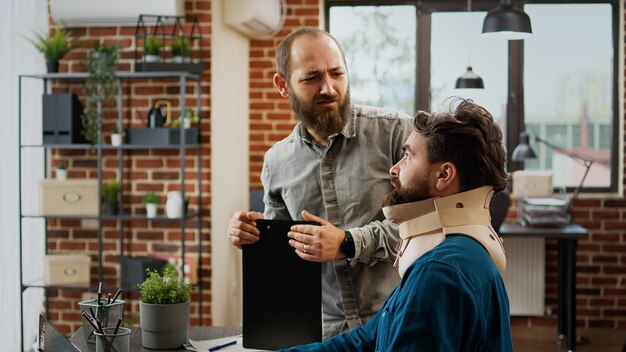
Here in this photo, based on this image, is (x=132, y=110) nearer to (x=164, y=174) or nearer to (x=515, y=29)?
(x=164, y=174)

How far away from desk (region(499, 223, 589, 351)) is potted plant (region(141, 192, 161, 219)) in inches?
81.6

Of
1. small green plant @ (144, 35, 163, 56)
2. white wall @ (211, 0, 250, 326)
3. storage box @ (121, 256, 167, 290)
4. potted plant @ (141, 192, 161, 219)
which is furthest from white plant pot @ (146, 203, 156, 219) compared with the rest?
small green plant @ (144, 35, 163, 56)

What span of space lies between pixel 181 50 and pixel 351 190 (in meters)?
2.53

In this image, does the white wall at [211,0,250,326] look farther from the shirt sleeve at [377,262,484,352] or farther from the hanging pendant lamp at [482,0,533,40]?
the shirt sleeve at [377,262,484,352]

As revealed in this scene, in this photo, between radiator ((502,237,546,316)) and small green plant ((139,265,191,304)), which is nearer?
small green plant ((139,265,191,304))

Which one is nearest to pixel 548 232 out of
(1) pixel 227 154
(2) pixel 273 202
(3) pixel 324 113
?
(1) pixel 227 154

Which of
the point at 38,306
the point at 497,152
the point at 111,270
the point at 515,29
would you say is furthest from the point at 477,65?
the point at 497,152

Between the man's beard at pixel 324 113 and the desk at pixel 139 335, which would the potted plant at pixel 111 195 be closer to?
the desk at pixel 139 335

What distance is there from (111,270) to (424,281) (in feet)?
12.3

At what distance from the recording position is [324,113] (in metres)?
2.45

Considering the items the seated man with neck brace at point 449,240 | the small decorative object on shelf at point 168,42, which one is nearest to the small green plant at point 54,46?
the small decorative object on shelf at point 168,42

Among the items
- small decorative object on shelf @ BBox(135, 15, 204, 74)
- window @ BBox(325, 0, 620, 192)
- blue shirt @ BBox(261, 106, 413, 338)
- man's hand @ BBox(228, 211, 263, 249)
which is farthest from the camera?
window @ BBox(325, 0, 620, 192)

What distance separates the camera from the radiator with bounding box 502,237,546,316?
583cm

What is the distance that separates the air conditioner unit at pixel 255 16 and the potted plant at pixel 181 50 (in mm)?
448
